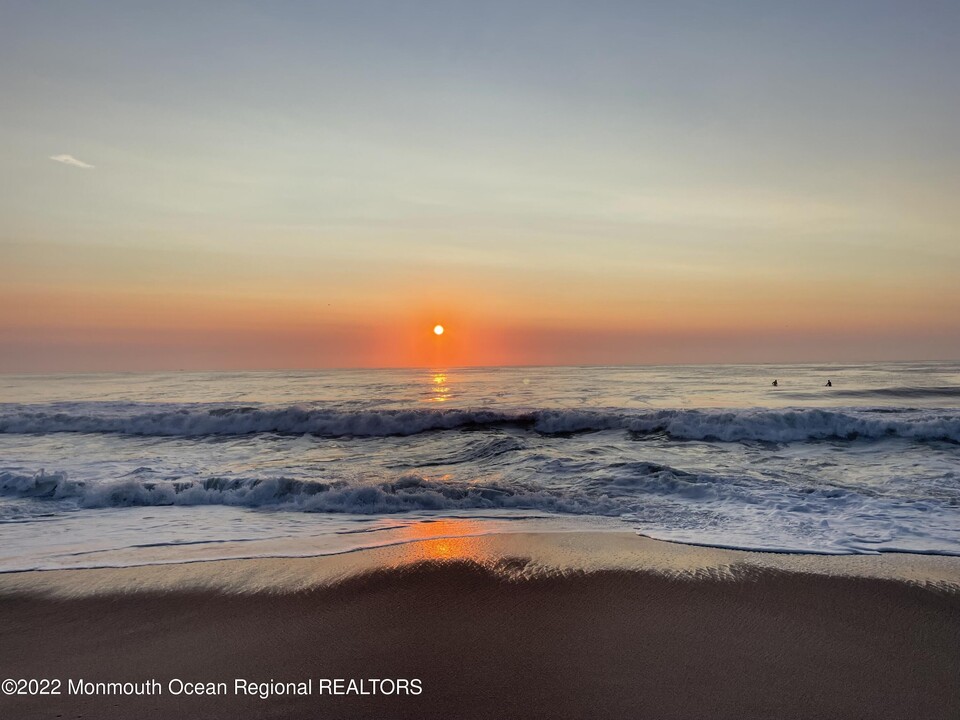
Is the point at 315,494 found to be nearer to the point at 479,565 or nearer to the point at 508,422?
the point at 479,565

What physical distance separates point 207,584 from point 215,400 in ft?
76.3

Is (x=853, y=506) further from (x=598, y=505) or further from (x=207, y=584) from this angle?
(x=207, y=584)

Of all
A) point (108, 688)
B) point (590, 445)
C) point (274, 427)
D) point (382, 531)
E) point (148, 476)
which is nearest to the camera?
point (108, 688)

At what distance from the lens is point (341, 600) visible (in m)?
5.05

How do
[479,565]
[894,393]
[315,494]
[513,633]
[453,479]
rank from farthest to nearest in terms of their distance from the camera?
[894,393] → [453,479] → [315,494] → [479,565] → [513,633]

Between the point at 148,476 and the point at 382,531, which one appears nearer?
the point at 382,531

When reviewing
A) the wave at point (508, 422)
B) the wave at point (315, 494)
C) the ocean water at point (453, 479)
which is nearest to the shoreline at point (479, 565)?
the ocean water at point (453, 479)

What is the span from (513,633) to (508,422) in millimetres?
14484

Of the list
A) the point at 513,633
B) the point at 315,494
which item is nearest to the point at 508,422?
the point at 315,494

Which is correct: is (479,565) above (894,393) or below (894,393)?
below

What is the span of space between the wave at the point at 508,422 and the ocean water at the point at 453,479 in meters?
0.07

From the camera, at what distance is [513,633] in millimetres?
4375

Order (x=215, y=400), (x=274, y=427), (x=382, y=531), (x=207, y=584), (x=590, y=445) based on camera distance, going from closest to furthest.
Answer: (x=207, y=584)
(x=382, y=531)
(x=590, y=445)
(x=274, y=427)
(x=215, y=400)

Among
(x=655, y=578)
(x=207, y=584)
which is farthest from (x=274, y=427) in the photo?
(x=655, y=578)
